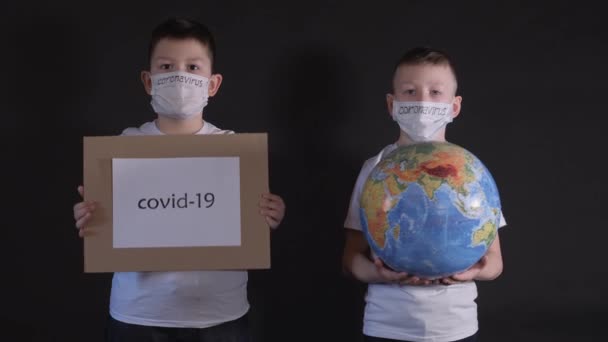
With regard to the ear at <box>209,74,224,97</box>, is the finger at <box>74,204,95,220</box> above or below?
below

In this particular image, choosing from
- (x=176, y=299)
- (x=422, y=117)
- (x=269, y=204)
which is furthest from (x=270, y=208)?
(x=422, y=117)

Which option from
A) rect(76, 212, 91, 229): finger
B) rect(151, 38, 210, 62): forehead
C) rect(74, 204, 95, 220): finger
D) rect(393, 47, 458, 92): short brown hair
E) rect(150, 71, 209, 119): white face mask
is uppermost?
rect(151, 38, 210, 62): forehead

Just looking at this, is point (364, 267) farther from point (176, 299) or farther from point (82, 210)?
point (82, 210)

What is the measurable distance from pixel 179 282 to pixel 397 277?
2.61ft

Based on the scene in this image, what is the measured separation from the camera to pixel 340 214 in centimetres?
300

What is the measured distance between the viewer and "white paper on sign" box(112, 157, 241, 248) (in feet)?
6.93

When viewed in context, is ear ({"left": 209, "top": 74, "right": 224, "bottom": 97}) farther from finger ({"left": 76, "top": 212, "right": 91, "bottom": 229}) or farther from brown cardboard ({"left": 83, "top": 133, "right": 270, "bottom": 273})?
finger ({"left": 76, "top": 212, "right": 91, "bottom": 229})

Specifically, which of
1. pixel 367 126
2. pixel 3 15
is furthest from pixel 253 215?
pixel 3 15

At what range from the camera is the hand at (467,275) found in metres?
2.05

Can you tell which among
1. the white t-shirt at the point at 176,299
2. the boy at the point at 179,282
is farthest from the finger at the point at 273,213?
the white t-shirt at the point at 176,299

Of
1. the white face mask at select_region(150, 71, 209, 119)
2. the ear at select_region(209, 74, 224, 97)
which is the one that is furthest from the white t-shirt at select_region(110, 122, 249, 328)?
the ear at select_region(209, 74, 224, 97)

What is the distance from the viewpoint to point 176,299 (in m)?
2.17

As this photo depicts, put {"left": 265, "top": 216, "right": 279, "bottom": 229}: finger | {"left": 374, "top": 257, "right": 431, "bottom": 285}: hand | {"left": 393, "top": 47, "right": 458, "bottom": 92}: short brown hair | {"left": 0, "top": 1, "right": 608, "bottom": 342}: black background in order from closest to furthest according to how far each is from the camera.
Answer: {"left": 374, "top": 257, "right": 431, "bottom": 285}: hand → {"left": 265, "top": 216, "right": 279, "bottom": 229}: finger → {"left": 393, "top": 47, "right": 458, "bottom": 92}: short brown hair → {"left": 0, "top": 1, "right": 608, "bottom": 342}: black background

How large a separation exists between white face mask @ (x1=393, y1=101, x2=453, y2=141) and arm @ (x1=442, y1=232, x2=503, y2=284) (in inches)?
19.4
